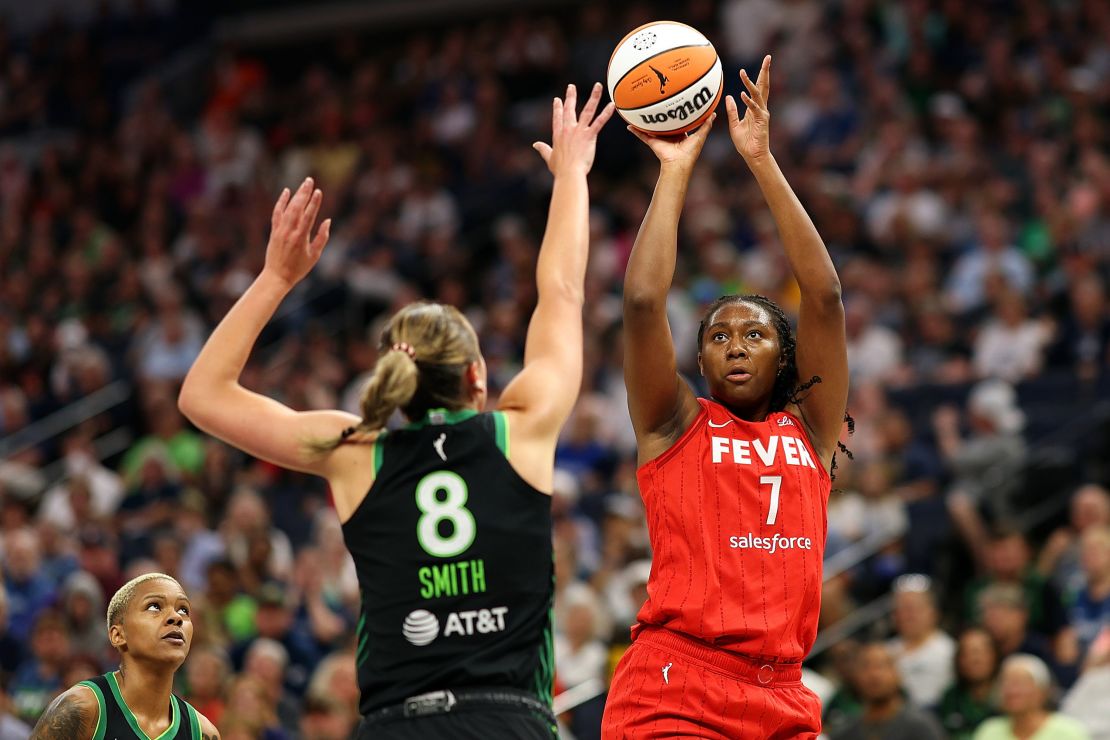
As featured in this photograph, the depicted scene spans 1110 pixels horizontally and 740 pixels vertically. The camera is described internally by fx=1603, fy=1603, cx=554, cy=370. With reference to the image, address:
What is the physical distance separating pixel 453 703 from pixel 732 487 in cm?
118

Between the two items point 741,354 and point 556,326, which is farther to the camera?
point 741,354

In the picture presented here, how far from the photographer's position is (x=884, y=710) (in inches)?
359

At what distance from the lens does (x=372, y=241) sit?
18.4 m

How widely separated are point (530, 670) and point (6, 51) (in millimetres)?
20832

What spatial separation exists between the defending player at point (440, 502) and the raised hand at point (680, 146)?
84 cm

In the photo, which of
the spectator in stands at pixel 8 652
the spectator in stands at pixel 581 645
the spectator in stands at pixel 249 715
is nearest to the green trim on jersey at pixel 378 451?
the spectator in stands at pixel 249 715

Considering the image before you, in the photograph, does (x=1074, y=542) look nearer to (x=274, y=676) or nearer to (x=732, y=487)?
(x=274, y=676)

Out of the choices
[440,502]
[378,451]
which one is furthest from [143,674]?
[440,502]

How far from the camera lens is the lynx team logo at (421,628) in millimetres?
4191

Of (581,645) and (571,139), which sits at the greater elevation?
(571,139)

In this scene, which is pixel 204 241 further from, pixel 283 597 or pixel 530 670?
pixel 530 670

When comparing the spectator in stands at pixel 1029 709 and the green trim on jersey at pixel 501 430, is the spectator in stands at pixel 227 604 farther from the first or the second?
the green trim on jersey at pixel 501 430

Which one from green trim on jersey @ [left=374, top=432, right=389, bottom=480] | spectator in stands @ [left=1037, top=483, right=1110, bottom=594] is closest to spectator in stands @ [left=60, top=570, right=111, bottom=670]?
spectator in stands @ [left=1037, top=483, right=1110, bottom=594]

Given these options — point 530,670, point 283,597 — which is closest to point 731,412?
point 530,670
